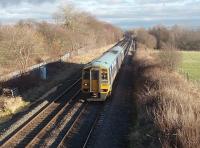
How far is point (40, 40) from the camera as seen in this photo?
47.6 metres

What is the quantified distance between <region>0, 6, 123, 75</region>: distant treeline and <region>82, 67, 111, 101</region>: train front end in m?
14.5

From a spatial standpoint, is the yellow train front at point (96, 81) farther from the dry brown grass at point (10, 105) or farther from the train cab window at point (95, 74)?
the dry brown grass at point (10, 105)

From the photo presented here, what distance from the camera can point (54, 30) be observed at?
190 ft

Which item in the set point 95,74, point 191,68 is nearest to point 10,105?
point 95,74

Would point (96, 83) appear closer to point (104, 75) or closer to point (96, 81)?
point (96, 81)

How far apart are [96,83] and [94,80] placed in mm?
232

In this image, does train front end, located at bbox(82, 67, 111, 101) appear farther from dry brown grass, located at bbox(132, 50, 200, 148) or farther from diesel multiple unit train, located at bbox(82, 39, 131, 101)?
dry brown grass, located at bbox(132, 50, 200, 148)

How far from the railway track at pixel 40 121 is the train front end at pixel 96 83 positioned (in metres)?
1.32

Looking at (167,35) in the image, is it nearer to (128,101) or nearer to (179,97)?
(128,101)

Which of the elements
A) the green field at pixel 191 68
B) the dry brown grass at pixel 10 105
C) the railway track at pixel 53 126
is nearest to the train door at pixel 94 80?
the railway track at pixel 53 126

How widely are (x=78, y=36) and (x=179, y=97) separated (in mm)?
56420

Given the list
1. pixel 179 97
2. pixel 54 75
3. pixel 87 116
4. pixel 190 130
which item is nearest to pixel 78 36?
pixel 54 75

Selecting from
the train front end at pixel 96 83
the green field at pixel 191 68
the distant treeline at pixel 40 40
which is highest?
the distant treeline at pixel 40 40

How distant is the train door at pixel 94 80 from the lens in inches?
928
